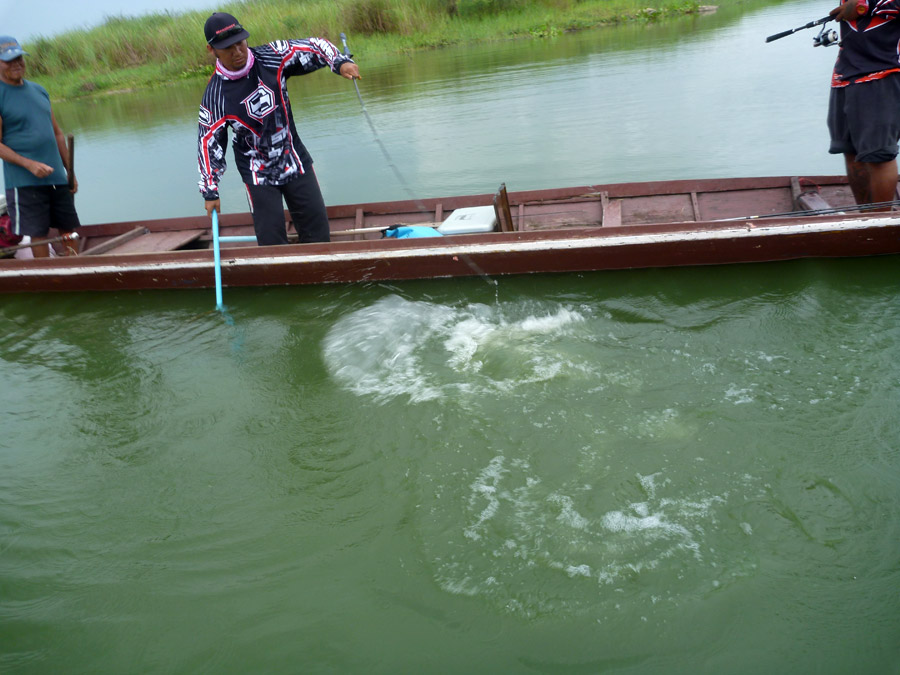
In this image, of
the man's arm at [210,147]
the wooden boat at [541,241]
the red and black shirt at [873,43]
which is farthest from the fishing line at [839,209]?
the man's arm at [210,147]

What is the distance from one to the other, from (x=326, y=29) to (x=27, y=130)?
15.5m

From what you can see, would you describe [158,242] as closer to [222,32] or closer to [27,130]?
[27,130]

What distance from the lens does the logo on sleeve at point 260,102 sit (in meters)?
Result: 4.41

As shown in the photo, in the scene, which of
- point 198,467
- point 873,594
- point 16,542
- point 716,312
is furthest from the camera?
point 716,312

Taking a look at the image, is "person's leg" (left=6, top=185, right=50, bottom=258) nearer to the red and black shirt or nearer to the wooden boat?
the wooden boat

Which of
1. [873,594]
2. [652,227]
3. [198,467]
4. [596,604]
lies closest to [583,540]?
[596,604]

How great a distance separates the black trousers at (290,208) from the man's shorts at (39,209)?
1.88 m

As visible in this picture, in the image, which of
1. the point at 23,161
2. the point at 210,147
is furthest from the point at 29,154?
the point at 210,147

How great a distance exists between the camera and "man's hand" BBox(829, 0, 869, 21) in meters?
3.71

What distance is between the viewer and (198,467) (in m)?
3.41

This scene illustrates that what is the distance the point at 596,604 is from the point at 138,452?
8.61ft

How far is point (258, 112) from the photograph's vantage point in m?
4.45

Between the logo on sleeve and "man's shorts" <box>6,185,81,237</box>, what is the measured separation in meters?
2.22

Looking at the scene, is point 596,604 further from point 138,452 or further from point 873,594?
point 138,452
